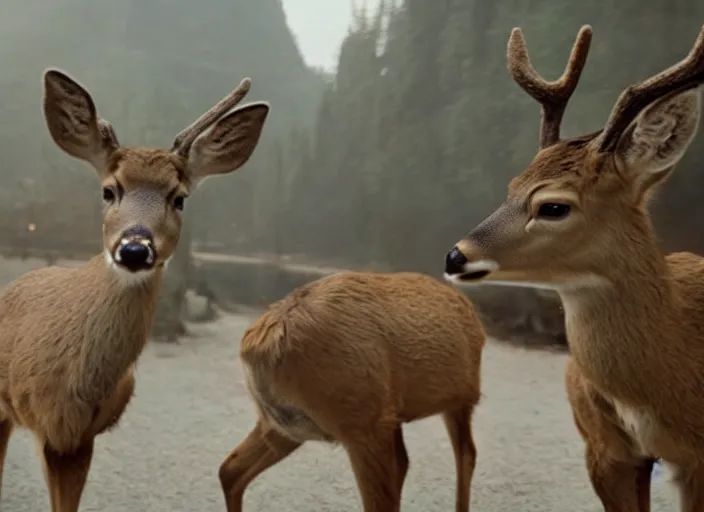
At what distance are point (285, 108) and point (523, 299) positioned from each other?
992 millimetres

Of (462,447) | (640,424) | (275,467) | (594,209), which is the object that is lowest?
(275,467)

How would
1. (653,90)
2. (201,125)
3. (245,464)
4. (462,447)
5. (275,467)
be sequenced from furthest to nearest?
(275,467) < (462,447) < (245,464) < (201,125) < (653,90)

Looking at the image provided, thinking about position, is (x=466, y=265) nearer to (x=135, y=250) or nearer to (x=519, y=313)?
(x=135, y=250)

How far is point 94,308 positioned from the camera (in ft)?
4.81

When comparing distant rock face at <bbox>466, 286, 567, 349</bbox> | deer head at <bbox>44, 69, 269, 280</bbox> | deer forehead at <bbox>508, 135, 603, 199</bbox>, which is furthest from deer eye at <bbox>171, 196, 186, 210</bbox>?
distant rock face at <bbox>466, 286, 567, 349</bbox>

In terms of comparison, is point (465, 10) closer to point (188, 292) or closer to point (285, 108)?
point (285, 108)

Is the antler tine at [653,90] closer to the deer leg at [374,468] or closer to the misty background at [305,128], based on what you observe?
the deer leg at [374,468]

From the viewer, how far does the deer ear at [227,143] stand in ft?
5.06

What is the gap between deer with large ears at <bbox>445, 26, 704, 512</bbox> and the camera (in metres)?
1.23

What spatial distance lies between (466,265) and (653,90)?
0.39 metres

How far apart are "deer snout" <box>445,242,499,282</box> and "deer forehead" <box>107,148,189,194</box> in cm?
54

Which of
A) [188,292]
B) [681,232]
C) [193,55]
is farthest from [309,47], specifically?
[681,232]

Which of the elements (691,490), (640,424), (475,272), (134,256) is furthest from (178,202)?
(691,490)

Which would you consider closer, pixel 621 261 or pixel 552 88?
pixel 621 261
